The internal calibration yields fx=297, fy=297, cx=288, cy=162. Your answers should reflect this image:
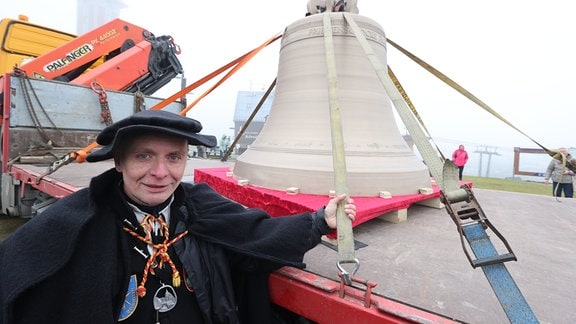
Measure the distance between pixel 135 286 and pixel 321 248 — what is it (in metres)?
0.81

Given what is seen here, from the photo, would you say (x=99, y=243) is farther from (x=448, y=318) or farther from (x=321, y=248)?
(x=448, y=318)

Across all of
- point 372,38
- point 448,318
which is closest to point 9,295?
point 448,318

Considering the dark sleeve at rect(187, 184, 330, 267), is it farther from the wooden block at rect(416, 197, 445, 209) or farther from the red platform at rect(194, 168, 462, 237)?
the wooden block at rect(416, 197, 445, 209)

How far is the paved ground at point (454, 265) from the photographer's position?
962 mm

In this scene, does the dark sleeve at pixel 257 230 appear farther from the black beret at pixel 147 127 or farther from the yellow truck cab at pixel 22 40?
the yellow truck cab at pixel 22 40

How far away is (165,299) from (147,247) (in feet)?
0.67

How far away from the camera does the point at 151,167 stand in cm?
110

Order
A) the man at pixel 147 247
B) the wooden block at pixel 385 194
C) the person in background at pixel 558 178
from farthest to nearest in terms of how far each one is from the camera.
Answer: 1. the person in background at pixel 558 178
2. the wooden block at pixel 385 194
3. the man at pixel 147 247

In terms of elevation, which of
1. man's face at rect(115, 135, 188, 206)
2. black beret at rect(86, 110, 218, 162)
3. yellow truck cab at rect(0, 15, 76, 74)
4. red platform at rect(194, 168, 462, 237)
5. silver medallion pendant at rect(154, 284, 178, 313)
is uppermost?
Result: yellow truck cab at rect(0, 15, 76, 74)

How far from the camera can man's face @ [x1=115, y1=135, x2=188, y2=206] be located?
1.09m

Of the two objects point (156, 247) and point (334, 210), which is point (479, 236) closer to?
point (334, 210)

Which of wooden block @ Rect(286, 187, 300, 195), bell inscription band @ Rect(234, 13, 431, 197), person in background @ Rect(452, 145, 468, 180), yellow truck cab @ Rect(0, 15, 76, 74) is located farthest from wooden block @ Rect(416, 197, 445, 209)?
yellow truck cab @ Rect(0, 15, 76, 74)

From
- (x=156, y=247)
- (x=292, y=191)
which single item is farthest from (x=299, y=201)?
(x=156, y=247)

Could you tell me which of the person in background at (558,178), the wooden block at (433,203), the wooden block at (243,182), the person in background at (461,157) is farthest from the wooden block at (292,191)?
the person in background at (461,157)
